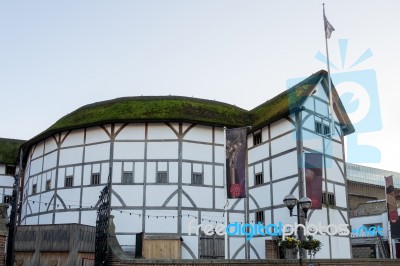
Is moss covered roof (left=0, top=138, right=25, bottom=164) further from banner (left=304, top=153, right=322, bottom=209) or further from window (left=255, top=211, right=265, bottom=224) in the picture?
banner (left=304, top=153, right=322, bottom=209)

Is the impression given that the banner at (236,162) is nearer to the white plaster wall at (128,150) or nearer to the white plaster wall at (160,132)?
the white plaster wall at (160,132)

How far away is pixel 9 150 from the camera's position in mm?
39812

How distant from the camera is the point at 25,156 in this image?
35375 mm

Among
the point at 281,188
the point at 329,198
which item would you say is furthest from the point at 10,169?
the point at 329,198

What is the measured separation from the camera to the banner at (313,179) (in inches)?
945

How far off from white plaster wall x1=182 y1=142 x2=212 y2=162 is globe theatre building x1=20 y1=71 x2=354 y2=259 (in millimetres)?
62

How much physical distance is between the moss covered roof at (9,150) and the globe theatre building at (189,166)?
34.7ft

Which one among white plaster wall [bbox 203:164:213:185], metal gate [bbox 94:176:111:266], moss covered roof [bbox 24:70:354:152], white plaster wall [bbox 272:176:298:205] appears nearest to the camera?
metal gate [bbox 94:176:111:266]

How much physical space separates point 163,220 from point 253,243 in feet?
17.8

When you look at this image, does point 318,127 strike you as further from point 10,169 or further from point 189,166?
point 10,169

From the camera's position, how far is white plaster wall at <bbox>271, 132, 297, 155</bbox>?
2502 centimetres

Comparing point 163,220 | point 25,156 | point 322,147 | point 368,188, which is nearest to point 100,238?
point 163,220

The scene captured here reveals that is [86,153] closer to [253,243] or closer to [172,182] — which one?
[172,182]

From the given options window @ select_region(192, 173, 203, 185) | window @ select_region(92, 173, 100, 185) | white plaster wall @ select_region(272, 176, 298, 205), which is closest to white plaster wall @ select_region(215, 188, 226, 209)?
window @ select_region(192, 173, 203, 185)
